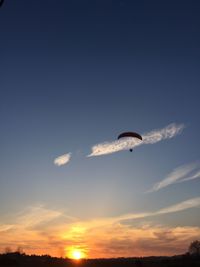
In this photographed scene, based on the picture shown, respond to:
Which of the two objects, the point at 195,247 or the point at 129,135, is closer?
the point at 129,135

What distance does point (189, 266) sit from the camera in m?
59.6

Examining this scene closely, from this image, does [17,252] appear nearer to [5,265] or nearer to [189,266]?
[5,265]

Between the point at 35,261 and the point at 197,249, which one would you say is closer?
the point at 35,261

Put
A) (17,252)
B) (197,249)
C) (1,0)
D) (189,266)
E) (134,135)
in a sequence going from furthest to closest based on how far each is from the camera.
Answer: (197,249)
(17,252)
(189,266)
(134,135)
(1,0)

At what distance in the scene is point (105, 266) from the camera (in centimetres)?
5962

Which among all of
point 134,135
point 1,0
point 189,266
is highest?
point 134,135

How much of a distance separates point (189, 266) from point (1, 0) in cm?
4805

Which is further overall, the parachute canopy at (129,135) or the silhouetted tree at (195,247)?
the silhouetted tree at (195,247)

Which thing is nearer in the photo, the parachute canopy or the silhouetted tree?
the parachute canopy

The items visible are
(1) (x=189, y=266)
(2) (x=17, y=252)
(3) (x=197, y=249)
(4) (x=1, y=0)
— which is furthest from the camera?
(3) (x=197, y=249)

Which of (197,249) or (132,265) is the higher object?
(197,249)

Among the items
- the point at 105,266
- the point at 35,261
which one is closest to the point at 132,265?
the point at 105,266

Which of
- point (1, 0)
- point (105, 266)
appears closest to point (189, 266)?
point (105, 266)

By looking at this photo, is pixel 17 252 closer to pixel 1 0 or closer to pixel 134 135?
pixel 134 135
